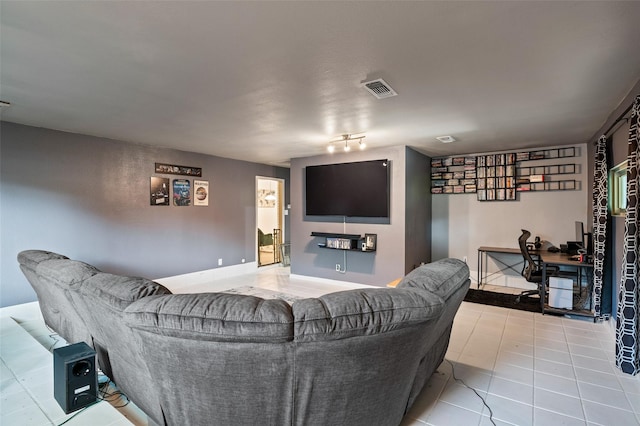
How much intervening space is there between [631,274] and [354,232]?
12.1 feet

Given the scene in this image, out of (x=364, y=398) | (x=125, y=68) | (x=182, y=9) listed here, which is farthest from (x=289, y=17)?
(x=364, y=398)

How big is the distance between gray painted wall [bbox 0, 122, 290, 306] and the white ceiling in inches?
21.9

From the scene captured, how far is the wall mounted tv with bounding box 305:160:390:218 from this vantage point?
17.3 feet

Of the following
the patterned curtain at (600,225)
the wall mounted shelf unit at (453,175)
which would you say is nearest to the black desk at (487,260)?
the wall mounted shelf unit at (453,175)

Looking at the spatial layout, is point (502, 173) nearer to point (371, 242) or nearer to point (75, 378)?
point (371, 242)

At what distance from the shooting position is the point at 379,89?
2.69 m

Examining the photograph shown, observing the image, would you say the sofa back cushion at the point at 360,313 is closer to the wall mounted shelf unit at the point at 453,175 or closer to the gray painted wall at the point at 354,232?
the gray painted wall at the point at 354,232

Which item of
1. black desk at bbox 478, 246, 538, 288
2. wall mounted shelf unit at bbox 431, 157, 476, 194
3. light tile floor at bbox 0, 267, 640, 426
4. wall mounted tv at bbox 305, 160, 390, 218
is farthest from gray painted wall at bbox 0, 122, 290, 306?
black desk at bbox 478, 246, 538, 288

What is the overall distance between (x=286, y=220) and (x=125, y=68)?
19.1 ft

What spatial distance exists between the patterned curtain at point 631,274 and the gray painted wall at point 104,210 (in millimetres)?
6086

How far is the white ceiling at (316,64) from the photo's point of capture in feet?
5.50

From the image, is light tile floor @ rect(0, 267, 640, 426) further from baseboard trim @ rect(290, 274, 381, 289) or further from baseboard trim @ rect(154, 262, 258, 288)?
baseboard trim @ rect(290, 274, 381, 289)

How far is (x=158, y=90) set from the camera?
2.78m

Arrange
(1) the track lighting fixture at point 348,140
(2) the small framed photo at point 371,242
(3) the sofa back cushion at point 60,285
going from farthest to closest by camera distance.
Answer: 1. (2) the small framed photo at point 371,242
2. (1) the track lighting fixture at point 348,140
3. (3) the sofa back cushion at point 60,285
